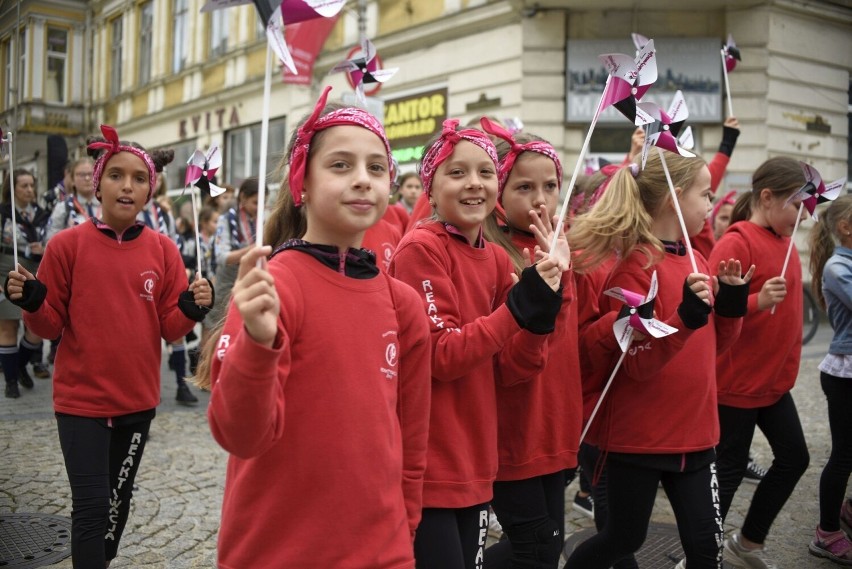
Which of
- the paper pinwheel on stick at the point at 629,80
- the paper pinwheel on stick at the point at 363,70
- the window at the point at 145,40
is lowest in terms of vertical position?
the paper pinwheel on stick at the point at 629,80

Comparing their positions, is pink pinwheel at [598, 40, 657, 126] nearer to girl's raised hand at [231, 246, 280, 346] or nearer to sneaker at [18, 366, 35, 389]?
girl's raised hand at [231, 246, 280, 346]

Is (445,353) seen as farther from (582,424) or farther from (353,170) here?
(582,424)

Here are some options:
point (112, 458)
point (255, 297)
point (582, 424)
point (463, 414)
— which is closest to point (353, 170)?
point (255, 297)

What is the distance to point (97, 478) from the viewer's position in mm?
3217

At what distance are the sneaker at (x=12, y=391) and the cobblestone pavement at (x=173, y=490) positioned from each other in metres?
0.08

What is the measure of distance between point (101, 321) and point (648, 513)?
2.32 m

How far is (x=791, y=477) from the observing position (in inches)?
152

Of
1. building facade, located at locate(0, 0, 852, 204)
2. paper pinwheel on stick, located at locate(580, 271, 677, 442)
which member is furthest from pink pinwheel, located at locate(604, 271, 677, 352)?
building facade, located at locate(0, 0, 852, 204)

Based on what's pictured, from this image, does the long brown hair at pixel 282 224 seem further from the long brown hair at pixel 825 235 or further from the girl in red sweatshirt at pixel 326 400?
the long brown hair at pixel 825 235

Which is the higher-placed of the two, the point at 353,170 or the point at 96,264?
the point at 353,170

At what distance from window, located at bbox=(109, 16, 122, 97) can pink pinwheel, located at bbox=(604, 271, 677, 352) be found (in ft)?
39.3

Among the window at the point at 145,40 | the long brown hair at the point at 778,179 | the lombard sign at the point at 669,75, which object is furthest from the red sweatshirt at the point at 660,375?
the window at the point at 145,40

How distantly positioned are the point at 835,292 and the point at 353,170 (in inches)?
120

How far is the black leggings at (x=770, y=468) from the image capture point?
388 cm
